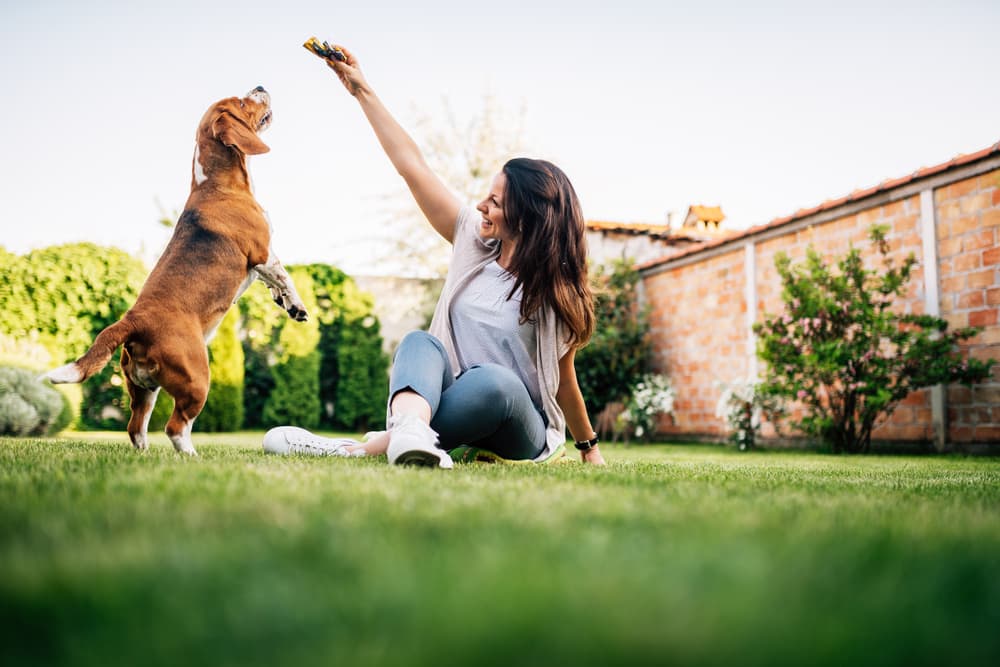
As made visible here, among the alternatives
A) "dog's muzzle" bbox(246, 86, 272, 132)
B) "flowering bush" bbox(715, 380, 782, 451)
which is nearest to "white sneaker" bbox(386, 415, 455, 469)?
"dog's muzzle" bbox(246, 86, 272, 132)

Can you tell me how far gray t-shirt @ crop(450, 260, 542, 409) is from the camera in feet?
10.6

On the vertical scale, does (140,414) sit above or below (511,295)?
below

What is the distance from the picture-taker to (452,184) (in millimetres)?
15875

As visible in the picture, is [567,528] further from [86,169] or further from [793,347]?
[86,169]

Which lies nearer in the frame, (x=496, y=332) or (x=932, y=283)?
(x=496, y=332)

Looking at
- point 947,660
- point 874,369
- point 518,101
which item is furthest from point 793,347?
point 518,101

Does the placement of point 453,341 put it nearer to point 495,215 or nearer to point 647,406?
point 495,215

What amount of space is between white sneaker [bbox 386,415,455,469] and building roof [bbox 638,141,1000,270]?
5.98 metres

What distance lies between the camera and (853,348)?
662 centimetres

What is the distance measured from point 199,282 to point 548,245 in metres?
1.63

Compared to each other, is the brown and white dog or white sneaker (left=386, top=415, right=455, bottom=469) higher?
the brown and white dog

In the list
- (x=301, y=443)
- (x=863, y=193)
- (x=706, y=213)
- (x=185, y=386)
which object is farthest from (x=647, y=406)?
(x=706, y=213)

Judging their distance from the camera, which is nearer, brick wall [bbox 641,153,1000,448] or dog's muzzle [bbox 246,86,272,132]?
dog's muzzle [bbox 246,86,272,132]

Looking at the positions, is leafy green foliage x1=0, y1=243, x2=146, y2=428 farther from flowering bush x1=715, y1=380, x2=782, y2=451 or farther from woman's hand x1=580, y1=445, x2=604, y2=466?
woman's hand x1=580, y1=445, x2=604, y2=466
